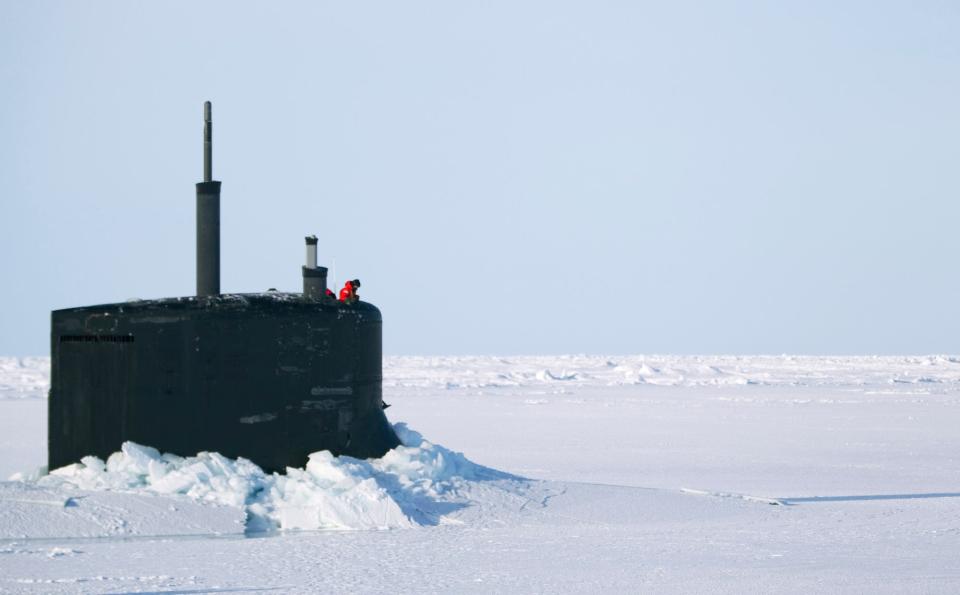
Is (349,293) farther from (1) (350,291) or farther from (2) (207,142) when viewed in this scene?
(2) (207,142)

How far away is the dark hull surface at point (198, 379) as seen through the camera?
10469 millimetres

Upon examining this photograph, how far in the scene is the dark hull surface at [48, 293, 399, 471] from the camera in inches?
412

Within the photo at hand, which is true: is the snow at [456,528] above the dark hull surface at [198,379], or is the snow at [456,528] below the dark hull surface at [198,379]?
below

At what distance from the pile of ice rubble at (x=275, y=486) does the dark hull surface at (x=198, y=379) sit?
0.15m

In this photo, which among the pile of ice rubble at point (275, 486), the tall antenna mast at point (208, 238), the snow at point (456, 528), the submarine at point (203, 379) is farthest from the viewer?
the tall antenna mast at point (208, 238)

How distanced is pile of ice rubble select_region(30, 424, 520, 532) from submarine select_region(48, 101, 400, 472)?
156mm

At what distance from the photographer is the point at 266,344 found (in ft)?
34.7

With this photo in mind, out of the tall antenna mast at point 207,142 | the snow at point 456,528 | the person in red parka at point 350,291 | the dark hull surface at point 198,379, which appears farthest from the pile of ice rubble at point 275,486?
the tall antenna mast at point 207,142

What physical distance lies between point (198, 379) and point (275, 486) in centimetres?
103

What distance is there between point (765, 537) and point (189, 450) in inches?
176

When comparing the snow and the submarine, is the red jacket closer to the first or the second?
the submarine

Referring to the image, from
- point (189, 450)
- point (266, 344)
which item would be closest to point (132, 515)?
point (189, 450)

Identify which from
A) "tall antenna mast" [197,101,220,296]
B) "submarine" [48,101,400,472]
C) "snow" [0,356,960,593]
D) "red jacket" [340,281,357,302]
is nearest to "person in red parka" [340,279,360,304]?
"red jacket" [340,281,357,302]

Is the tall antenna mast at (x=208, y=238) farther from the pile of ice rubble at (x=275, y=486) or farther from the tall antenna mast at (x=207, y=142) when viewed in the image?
the pile of ice rubble at (x=275, y=486)
